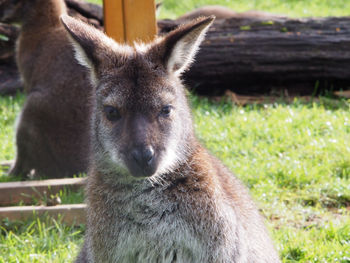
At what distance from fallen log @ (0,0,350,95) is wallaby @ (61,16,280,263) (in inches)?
190

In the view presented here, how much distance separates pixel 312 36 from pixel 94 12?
3.39 metres

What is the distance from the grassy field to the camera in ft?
15.0

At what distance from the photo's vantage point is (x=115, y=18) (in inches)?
188

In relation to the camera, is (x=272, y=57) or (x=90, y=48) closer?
(x=90, y=48)

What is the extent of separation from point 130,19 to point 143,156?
78.3 inches

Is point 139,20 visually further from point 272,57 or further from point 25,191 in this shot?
point 272,57

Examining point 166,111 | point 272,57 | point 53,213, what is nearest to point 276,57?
Answer: point 272,57

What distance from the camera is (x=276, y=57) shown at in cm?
824

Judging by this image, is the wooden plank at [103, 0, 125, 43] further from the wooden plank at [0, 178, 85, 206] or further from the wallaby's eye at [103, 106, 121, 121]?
the wooden plank at [0, 178, 85, 206]

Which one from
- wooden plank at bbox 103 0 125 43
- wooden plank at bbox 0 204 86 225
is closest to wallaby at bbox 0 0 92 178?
wooden plank at bbox 0 204 86 225

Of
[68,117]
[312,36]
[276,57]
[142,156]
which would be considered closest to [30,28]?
[68,117]

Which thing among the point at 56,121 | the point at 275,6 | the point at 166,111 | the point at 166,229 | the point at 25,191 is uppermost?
the point at 166,111

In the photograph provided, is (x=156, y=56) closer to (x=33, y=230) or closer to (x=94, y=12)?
(x=33, y=230)

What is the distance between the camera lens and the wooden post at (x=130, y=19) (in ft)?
15.6
